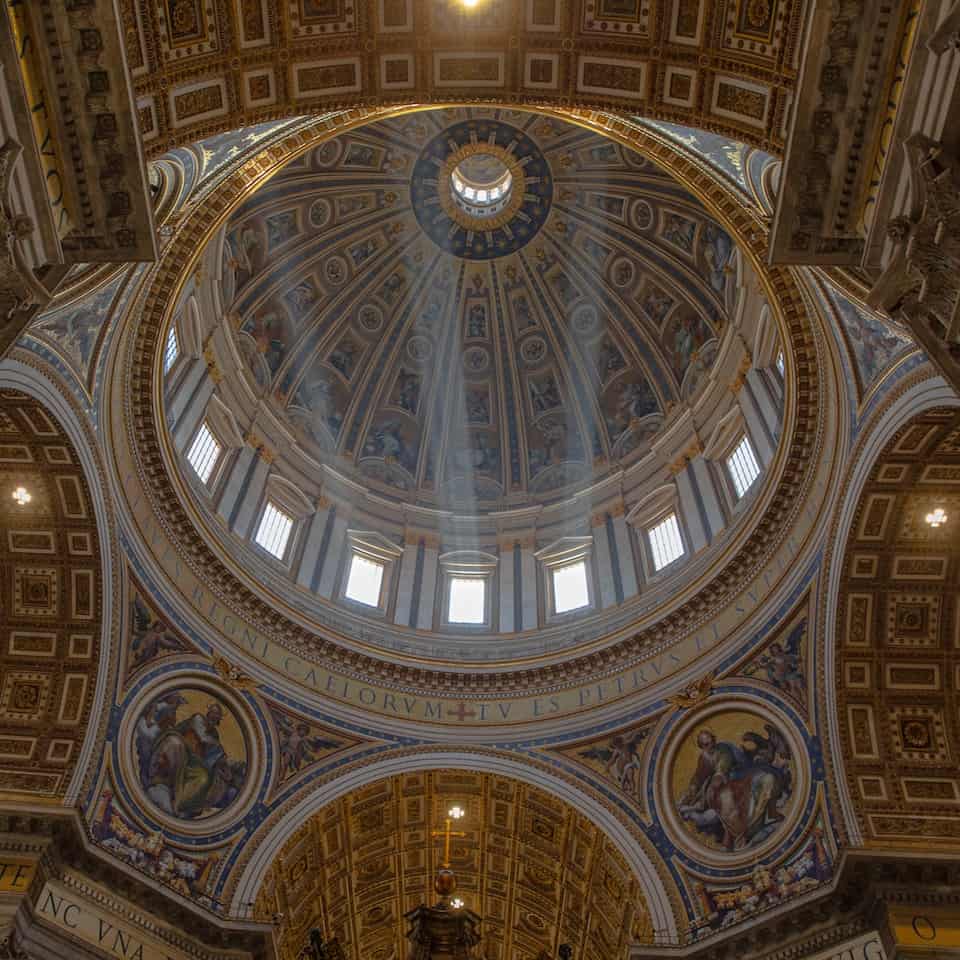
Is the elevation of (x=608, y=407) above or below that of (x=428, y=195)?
below

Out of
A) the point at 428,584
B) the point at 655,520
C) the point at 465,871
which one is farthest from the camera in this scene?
the point at 428,584

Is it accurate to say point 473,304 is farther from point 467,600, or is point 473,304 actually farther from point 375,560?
point 467,600

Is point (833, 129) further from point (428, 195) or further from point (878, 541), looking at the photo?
point (428, 195)

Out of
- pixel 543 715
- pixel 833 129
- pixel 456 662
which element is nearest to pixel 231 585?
pixel 456 662

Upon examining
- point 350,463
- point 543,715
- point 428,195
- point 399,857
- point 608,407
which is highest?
point 428,195

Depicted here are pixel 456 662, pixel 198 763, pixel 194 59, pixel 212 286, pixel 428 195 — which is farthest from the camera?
pixel 428 195

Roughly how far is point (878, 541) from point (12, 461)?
1558 cm

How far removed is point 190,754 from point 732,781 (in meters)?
11.1

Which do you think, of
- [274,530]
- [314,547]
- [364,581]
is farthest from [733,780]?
[274,530]

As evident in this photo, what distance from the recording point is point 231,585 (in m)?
22.6

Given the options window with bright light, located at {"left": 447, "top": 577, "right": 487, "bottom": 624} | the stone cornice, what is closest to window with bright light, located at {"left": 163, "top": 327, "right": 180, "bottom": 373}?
window with bright light, located at {"left": 447, "top": 577, "right": 487, "bottom": 624}

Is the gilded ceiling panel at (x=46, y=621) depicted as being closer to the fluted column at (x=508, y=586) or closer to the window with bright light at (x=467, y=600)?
the window with bright light at (x=467, y=600)

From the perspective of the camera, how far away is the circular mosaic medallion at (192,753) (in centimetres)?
2006

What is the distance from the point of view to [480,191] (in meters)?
34.8
